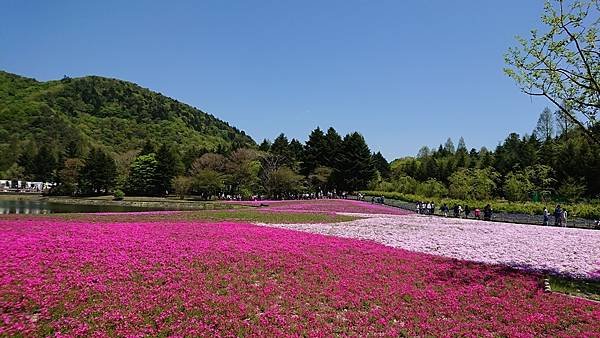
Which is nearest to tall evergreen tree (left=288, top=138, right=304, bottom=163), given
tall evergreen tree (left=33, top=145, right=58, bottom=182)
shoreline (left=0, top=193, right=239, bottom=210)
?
shoreline (left=0, top=193, right=239, bottom=210)

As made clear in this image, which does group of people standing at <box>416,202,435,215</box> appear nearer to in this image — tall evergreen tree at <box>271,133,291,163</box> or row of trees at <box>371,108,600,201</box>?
row of trees at <box>371,108,600,201</box>

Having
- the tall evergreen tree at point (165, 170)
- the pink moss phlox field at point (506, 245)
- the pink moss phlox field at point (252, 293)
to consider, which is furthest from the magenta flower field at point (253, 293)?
the tall evergreen tree at point (165, 170)

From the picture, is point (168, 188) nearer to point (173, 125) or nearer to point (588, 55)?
point (588, 55)

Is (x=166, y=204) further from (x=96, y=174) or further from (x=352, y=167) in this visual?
(x=352, y=167)

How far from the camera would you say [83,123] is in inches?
6526

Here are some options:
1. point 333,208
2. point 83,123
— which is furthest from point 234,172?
point 83,123

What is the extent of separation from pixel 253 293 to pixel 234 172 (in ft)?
239

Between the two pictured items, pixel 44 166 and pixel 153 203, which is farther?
pixel 44 166

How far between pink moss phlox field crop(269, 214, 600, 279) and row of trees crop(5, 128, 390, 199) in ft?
170

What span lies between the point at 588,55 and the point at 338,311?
1249 centimetres

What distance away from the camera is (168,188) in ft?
288

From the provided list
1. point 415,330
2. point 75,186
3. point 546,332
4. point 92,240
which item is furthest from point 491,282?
point 75,186

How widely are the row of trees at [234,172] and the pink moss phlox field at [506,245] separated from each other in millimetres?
51868

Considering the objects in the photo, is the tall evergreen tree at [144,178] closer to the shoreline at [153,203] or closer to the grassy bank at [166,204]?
the shoreline at [153,203]
